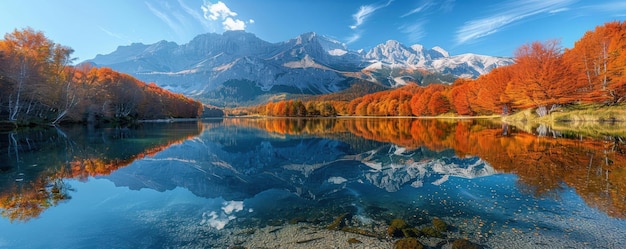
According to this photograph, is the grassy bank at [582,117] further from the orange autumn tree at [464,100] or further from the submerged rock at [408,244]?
the submerged rock at [408,244]

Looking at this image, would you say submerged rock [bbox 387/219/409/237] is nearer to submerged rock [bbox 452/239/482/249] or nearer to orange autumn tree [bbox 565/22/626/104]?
submerged rock [bbox 452/239/482/249]

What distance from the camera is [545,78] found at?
5009 cm

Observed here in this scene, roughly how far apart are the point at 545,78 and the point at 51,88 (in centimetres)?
9301

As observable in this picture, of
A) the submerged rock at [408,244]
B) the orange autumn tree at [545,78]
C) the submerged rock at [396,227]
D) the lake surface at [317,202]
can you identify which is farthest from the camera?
the orange autumn tree at [545,78]

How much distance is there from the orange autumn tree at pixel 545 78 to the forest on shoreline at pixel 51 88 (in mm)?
89948

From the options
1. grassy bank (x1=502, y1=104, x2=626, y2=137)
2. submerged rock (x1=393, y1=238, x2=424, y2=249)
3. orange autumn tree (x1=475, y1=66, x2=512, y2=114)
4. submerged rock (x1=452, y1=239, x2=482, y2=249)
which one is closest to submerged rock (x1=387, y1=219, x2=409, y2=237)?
submerged rock (x1=393, y1=238, x2=424, y2=249)

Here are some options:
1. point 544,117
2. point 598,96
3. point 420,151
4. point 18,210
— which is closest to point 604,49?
point 598,96

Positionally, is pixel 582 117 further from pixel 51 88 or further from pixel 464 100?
pixel 51 88

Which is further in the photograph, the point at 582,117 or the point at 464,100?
the point at 464,100

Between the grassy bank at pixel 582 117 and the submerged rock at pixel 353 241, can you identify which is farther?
the grassy bank at pixel 582 117

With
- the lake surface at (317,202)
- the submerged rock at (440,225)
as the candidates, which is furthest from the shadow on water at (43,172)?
the submerged rock at (440,225)

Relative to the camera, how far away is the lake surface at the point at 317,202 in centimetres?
750

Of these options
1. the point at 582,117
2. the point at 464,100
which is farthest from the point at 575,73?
the point at 464,100

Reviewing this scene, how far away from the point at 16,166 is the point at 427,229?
23.8m
